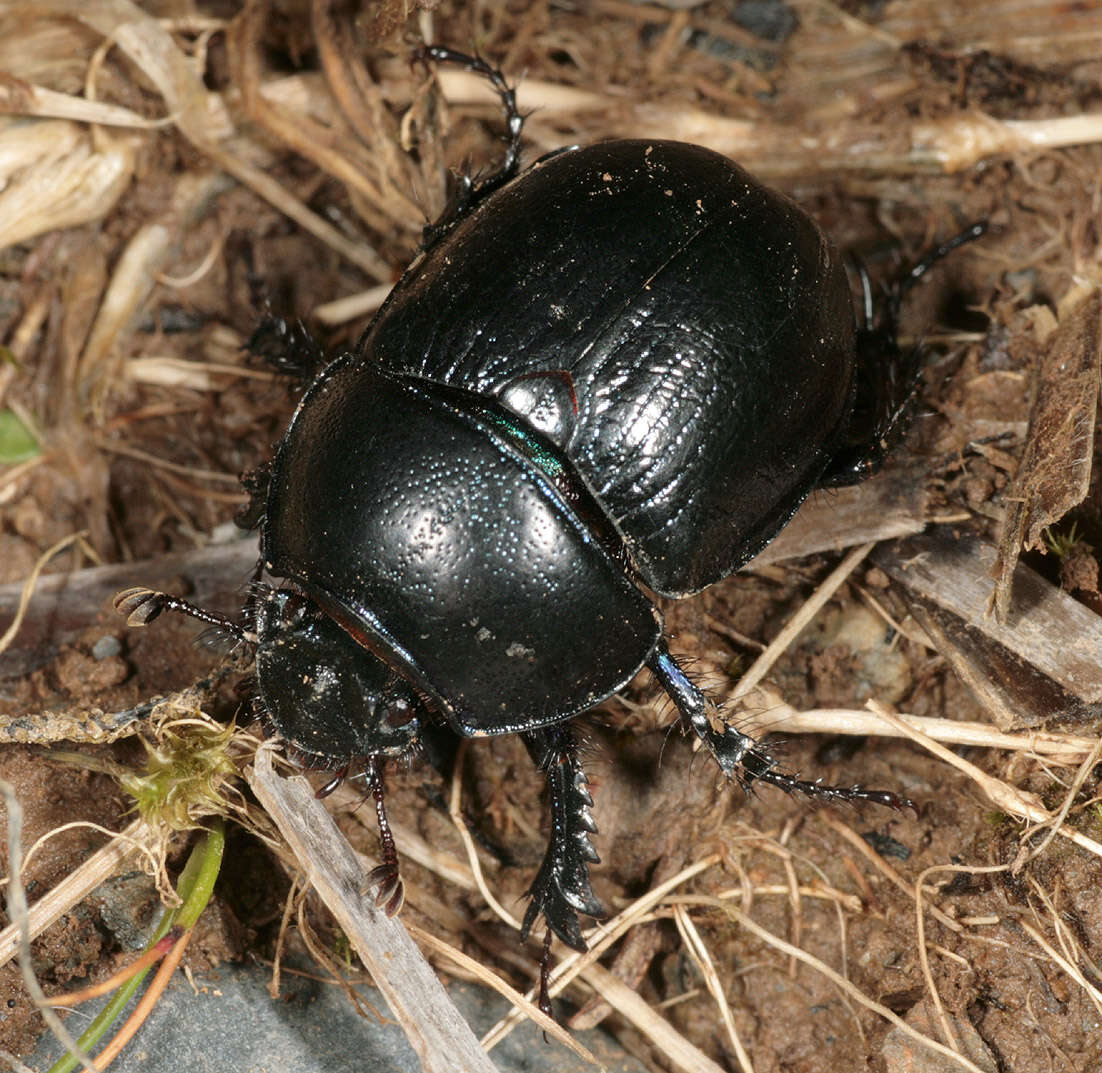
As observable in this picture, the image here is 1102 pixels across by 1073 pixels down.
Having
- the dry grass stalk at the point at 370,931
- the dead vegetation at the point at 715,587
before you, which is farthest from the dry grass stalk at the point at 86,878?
the dry grass stalk at the point at 370,931

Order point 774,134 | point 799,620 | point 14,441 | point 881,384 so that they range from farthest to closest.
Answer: point 774,134 < point 14,441 < point 881,384 < point 799,620

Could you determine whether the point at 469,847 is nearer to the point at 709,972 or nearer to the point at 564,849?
the point at 564,849

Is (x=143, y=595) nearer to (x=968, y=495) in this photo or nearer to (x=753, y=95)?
(x=968, y=495)

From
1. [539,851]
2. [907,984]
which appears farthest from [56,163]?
[907,984]

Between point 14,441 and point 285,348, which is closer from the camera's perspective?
point 285,348

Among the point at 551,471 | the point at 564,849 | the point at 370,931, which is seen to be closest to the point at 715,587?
the point at 551,471

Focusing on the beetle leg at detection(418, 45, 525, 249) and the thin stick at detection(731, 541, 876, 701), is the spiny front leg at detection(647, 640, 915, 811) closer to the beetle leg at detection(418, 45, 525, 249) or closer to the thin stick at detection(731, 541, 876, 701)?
the thin stick at detection(731, 541, 876, 701)

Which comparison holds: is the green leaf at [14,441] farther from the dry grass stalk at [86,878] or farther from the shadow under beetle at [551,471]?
the dry grass stalk at [86,878]
